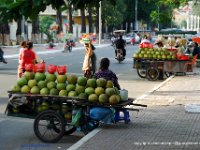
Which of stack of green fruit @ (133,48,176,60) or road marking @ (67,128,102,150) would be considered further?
stack of green fruit @ (133,48,176,60)

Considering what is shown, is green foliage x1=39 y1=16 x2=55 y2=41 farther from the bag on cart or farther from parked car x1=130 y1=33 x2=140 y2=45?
the bag on cart

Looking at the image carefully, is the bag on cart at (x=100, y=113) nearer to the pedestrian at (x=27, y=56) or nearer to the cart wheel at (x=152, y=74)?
the pedestrian at (x=27, y=56)

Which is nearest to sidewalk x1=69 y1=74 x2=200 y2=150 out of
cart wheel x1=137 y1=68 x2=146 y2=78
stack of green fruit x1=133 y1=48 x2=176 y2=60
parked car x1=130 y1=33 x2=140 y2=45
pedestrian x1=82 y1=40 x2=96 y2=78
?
pedestrian x1=82 y1=40 x2=96 y2=78

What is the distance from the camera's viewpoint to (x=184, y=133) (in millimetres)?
10242

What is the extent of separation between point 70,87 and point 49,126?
0.77 metres

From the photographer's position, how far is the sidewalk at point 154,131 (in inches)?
Answer: 355

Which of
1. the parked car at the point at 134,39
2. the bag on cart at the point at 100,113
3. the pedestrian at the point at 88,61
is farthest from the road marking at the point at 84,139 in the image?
the parked car at the point at 134,39

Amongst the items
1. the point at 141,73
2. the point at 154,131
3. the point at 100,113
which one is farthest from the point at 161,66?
the point at 100,113

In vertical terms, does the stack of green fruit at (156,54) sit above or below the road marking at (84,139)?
above

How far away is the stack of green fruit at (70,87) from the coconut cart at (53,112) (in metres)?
0.12

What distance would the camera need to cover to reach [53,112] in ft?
32.9

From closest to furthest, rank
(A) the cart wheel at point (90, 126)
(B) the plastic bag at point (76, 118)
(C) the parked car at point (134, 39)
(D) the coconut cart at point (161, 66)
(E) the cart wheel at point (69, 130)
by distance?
(B) the plastic bag at point (76, 118)
(A) the cart wheel at point (90, 126)
(E) the cart wheel at point (69, 130)
(D) the coconut cart at point (161, 66)
(C) the parked car at point (134, 39)

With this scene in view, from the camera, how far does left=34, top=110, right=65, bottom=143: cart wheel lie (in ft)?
32.9

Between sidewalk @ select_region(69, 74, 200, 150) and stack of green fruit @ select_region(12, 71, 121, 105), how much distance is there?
61 cm
